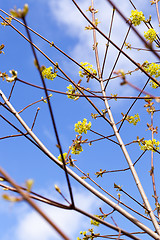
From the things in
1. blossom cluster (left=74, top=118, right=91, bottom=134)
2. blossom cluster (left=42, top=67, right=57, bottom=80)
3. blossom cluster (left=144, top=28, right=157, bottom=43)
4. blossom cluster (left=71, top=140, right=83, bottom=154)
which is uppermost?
blossom cluster (left=144, top=28, right=157, bottom=43)

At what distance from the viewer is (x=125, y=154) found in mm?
3354

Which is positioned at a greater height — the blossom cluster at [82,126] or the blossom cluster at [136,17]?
the blossom cluster at [136,17]

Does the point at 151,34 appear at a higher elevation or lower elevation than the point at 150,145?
higher

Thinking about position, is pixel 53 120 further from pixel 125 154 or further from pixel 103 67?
pixel 103 67

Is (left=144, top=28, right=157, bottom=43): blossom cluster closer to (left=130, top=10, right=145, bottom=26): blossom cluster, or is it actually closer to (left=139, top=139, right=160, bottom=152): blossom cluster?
(left=130, top=10, right=145, bottom=26): blossom cluster

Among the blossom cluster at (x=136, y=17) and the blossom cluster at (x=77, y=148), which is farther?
the blossom cluster at (x=136, y=17)

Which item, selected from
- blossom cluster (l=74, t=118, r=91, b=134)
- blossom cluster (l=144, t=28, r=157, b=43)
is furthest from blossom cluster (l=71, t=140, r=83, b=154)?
blossom cluster (l=144, t=28, r=157, b=43)

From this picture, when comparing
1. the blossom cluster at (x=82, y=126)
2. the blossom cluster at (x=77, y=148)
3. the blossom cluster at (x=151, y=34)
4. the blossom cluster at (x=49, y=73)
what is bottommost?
the blossom cluster at (x=77, y=148)

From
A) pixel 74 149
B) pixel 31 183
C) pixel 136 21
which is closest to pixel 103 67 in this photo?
pixel 136 21

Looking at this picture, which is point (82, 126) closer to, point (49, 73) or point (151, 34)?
point (49, 73)

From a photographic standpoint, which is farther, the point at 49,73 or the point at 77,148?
the point at 49,73

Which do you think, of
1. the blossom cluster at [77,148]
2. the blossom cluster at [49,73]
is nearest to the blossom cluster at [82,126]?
the blossom cluster at [77,148]

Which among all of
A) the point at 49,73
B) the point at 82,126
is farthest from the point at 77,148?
the point at 49,73

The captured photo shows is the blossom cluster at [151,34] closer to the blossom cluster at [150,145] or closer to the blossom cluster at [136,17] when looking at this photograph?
the blossom cluster at [136,17]
